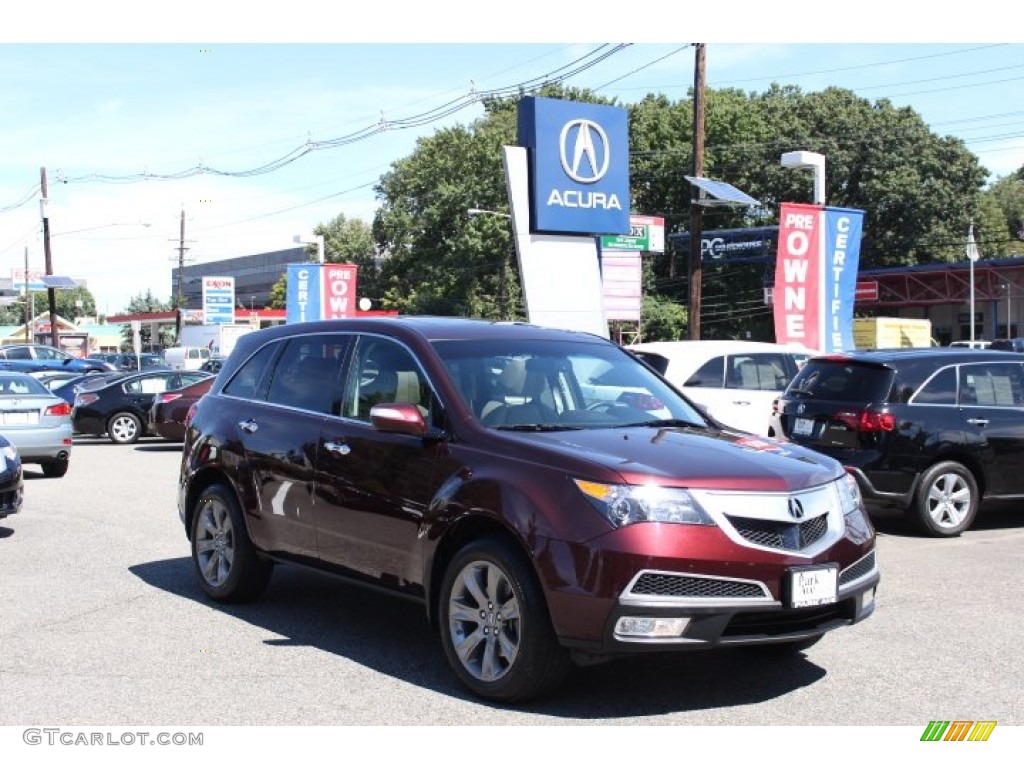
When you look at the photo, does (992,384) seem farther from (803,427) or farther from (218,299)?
(218,299)

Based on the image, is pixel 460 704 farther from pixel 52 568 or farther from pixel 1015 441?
pixel 1015 441

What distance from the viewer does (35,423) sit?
16.2 m

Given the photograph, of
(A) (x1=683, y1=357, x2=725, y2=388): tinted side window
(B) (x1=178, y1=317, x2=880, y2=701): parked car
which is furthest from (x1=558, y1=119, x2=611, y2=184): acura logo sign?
(B) (x1=178, y1=317, x2=880, y2=701): parked car

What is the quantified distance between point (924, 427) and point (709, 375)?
3350mm

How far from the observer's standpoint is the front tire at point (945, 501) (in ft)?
33.6

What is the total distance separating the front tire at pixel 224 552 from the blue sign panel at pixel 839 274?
46.4 ft

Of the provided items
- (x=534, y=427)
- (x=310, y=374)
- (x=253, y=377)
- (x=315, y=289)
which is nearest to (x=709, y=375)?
(x=253, y=377)

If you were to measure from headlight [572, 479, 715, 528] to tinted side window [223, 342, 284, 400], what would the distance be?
3.15 meters

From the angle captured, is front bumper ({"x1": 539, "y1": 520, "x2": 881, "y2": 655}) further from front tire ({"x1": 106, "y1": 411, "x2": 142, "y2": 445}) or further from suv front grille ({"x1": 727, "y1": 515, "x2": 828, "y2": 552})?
front tire ({"x1": 106, "y1": 411, "x2": 142, "y2": 445})

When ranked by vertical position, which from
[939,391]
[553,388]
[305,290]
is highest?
[305,290]

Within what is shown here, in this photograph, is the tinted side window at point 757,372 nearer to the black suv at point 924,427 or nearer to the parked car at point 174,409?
the black suv at point 924,427
